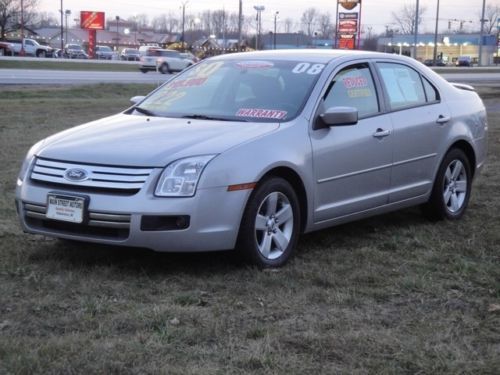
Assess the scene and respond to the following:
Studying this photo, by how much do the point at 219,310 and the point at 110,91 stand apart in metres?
19.7

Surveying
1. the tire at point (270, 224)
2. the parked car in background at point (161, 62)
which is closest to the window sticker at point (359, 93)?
the tire at point (270, 224)

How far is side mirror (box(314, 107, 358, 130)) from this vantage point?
563 centimetres

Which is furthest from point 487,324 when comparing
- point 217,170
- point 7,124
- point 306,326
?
point 7,124

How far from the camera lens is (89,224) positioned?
495 cm

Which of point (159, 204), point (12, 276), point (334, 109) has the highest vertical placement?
point (334, 109)

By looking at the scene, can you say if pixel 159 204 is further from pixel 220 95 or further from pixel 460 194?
pixel 460 194

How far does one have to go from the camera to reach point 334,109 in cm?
566

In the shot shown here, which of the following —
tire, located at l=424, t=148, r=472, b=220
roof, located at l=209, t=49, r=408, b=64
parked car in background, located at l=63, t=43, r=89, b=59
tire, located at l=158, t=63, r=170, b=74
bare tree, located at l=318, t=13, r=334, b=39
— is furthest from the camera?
bare tree, located at l=318, t=13, r=334, b=39

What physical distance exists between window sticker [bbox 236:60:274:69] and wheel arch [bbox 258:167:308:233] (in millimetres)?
1118

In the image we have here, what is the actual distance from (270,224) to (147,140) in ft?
3.24

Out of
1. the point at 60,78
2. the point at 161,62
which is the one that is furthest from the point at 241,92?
the point at 161,62

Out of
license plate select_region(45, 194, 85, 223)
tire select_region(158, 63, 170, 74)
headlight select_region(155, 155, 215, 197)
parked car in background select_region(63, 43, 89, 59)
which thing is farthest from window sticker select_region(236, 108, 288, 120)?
parked car in background select_region(63, 43, 89, 59)

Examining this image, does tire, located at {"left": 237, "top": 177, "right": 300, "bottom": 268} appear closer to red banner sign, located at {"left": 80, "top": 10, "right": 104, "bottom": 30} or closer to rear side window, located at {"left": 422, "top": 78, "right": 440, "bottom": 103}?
rear side window, located at {"left": 422, "top": 78, "right": 440, "bottom": 103}

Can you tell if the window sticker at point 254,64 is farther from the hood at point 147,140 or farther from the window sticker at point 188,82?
the hood at point 147,140
